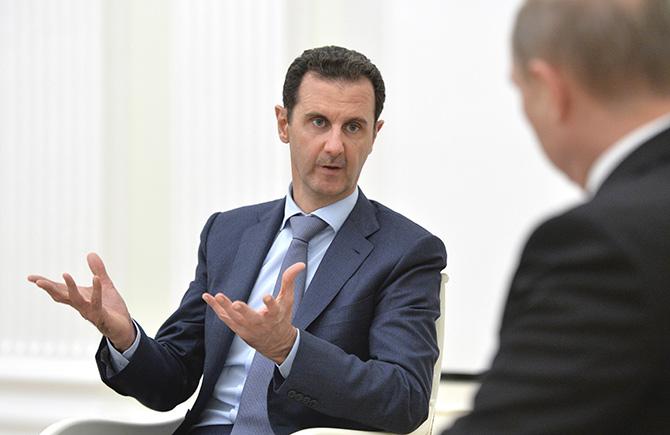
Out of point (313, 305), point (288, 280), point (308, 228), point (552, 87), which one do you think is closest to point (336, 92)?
point (308, 228)

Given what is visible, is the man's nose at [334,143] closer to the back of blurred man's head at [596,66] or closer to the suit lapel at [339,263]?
the suit lapel at [339,263]

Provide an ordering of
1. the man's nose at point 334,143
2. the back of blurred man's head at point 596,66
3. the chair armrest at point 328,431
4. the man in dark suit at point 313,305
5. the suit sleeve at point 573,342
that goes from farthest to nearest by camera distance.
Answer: the man's nose at point 334,143, the man in dark suit at point 313,305, the chair armrest at point 328,431, the back of blurred man's head at point 596,66, the suit sleeve at point 573,342

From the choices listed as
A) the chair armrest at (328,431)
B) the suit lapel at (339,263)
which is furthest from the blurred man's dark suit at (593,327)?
the suit lapel at (339,263)

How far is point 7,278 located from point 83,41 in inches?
41.7

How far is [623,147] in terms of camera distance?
1.26m

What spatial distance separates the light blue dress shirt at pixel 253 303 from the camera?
275cm

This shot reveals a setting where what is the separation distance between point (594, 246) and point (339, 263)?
158cm

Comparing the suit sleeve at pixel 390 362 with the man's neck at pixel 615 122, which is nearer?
the man's neck at pixel 615 122

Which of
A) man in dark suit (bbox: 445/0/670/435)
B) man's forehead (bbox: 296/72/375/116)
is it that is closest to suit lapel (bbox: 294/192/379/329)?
man's forehead (bbox: 296/72/375/116)

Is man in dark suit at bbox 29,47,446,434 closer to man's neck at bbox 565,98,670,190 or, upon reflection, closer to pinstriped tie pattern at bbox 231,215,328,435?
pinstriped tie pattern at bbox 231,215,328,435

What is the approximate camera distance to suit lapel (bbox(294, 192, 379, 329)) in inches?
104

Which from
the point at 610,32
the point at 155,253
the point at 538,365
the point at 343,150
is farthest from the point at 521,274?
the point at 155,253

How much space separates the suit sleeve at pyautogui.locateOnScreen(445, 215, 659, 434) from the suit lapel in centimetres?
142

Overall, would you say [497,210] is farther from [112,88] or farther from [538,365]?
[538,365]
